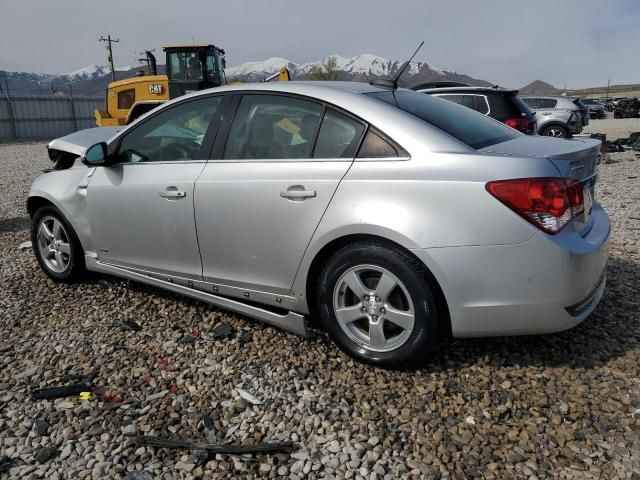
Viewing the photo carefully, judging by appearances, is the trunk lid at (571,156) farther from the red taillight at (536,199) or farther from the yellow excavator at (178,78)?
the yellow excavator at (178,78)

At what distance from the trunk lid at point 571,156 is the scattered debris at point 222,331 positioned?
1.98 metres

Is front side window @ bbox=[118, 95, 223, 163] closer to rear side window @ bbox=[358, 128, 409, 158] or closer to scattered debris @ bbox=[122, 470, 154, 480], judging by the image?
rear side window @ bbox=[358, 128, 409, 158]

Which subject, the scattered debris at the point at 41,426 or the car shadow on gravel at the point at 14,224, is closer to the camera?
the scattered debris at the point at 41,426

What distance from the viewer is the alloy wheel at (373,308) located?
276 centimetres

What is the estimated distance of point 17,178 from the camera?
12125 mm

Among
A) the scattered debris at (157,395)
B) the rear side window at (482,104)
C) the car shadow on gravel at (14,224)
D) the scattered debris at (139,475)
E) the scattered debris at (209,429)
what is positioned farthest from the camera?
the rear side window at (482,104)

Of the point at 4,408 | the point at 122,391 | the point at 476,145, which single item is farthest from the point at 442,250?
the point at 4,408

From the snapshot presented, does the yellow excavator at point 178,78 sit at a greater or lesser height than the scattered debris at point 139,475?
greater

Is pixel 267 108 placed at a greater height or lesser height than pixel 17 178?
greater

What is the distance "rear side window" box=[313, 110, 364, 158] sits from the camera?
288 centimetres

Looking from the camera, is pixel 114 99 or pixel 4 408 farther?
pixel 114 99

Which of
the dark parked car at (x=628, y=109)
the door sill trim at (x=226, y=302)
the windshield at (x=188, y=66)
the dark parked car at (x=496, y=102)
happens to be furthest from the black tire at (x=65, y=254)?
the dark parked car at (x=628, y=109)

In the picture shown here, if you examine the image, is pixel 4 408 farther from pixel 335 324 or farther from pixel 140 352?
pixel 335 324

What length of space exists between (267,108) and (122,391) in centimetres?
189
